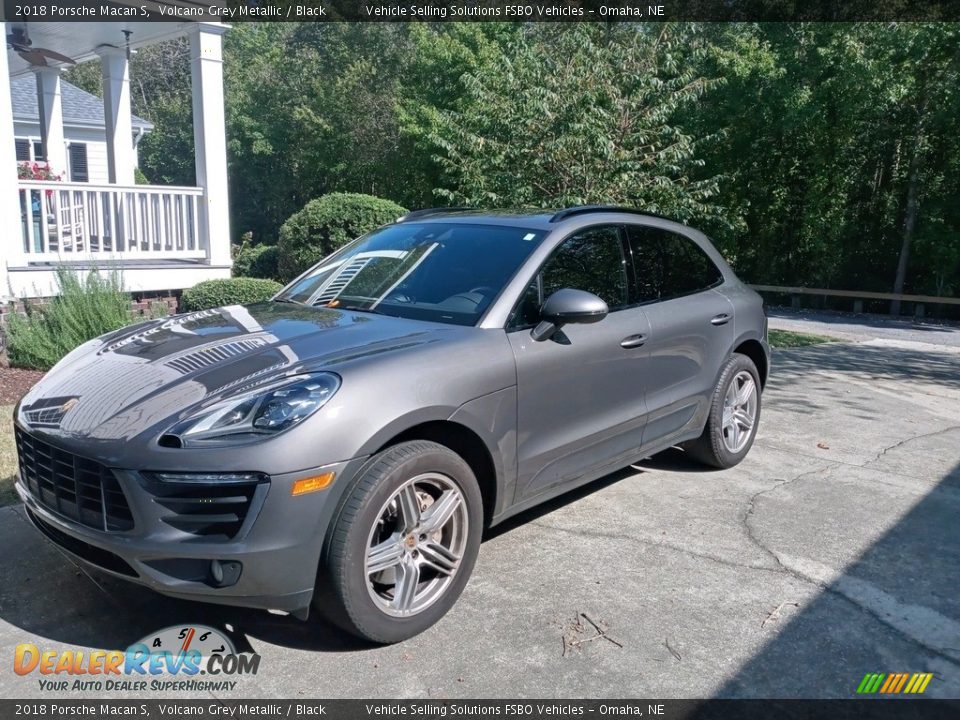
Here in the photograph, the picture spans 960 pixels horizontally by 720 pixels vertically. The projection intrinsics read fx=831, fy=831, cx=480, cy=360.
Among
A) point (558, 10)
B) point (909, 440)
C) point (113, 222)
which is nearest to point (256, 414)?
point (909, 440)

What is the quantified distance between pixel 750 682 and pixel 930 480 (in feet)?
10.7

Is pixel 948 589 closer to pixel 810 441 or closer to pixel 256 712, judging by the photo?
pixel 810 441

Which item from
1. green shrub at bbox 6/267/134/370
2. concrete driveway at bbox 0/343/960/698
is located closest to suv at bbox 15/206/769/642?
concrete driveway at bbox 0/343/960/698

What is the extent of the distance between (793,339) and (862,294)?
26.9ft

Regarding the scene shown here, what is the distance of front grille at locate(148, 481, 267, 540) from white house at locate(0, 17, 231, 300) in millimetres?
7136

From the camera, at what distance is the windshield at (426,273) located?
4.13 metres

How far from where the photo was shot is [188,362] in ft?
11.7

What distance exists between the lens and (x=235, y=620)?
3582mm

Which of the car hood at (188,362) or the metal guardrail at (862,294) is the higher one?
the car hood at (188,362)

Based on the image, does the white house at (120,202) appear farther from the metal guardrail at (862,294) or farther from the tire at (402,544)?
the metal guardrail at (862,294)

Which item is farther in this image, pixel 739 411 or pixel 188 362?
pixel 739 411

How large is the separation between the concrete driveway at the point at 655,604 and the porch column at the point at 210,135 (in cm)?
727

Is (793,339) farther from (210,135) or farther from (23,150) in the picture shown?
(23,150)

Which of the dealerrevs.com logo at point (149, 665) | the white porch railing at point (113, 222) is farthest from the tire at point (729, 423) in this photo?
the white porch railing at point (113, 222)
